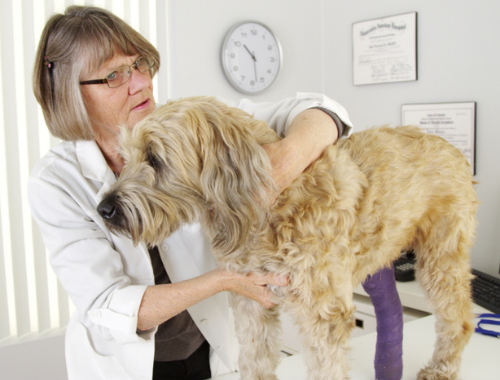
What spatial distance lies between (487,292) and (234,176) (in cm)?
180

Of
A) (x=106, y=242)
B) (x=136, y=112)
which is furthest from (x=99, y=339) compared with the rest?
(x=136, y=112)

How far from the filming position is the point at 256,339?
147 cm

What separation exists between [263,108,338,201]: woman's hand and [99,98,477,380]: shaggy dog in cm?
3

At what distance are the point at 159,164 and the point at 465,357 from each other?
1.35 m

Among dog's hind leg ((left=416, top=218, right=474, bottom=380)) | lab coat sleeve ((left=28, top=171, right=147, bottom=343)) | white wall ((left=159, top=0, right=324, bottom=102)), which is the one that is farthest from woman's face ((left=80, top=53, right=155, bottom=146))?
white wall ((left=159, top=0, right=324, bottom=102))

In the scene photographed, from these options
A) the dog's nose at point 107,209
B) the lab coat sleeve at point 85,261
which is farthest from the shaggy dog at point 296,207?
the lab coat sleeve at point 85,261

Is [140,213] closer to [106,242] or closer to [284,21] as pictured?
[106,242]

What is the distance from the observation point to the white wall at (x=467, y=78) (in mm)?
2637

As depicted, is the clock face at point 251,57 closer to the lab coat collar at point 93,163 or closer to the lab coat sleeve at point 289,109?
the lab coat sleeve at point 289,109

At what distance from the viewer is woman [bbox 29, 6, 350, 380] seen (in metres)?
1.27

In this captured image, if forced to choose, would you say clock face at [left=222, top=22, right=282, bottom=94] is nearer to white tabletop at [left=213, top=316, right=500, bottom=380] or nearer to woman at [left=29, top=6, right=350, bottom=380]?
woman at [left=29, top=6, right=350, bottom=380]

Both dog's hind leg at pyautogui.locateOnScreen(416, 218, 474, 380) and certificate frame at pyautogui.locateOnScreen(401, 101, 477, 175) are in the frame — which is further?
certificate frame at pyautogui.locateOnScreen(401, 101, 477, 175)

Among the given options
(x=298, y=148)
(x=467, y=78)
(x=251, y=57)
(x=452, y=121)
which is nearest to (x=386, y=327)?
(x=298, y=148)

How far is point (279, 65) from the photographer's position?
3.61m
